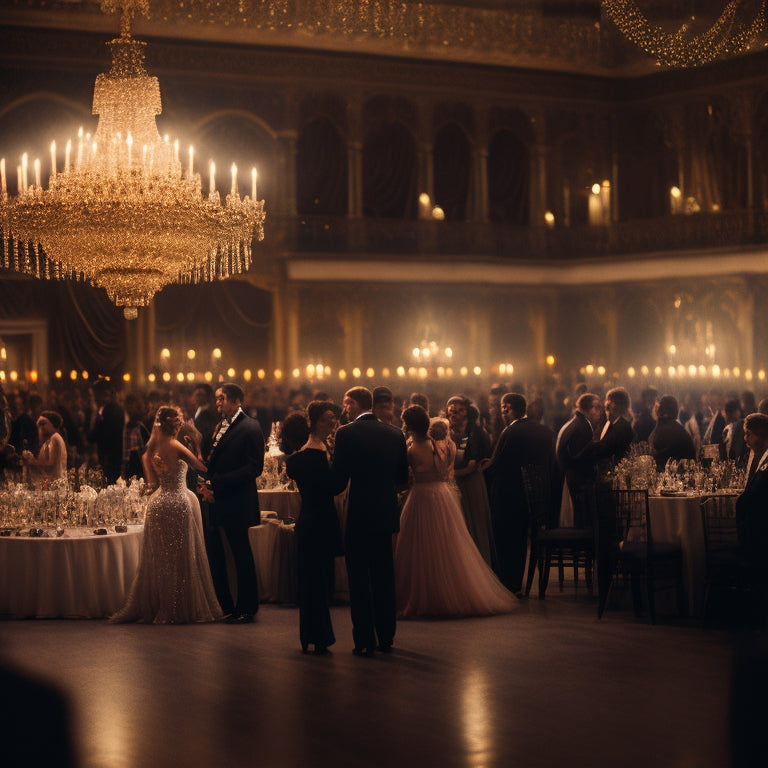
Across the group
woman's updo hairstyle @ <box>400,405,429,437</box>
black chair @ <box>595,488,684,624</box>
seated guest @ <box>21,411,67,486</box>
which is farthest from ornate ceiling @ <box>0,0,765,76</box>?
black chair @ <box>595,488,684,624</box>

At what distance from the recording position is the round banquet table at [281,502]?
11.1m

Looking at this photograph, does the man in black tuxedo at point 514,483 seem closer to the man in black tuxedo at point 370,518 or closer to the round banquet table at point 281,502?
the round banquet table at point 281,502

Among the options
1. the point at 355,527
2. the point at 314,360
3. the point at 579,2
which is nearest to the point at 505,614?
the point at 355,527

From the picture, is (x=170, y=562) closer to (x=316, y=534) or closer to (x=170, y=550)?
(x=170, y=550)

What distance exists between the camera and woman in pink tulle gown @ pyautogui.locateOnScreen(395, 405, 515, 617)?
9.36 m

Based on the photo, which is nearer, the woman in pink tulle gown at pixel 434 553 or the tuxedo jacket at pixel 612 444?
the woman in pink tulle gown at pixel 434 553

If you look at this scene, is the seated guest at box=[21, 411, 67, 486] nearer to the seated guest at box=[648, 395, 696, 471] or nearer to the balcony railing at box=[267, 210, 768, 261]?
the seated guest at box=[648, 395, 696, 471]

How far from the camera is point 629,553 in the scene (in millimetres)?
9086

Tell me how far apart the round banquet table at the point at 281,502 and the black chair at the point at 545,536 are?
6.56ft

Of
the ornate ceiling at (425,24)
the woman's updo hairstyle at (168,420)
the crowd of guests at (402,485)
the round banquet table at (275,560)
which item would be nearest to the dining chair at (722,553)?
the crowd of guests at (402,485)

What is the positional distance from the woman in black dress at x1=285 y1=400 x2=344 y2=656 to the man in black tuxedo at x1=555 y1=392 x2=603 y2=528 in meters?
2.90

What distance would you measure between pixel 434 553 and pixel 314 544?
1.50 metres

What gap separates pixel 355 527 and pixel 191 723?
2.03 meters

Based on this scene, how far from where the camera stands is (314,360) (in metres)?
21.7
